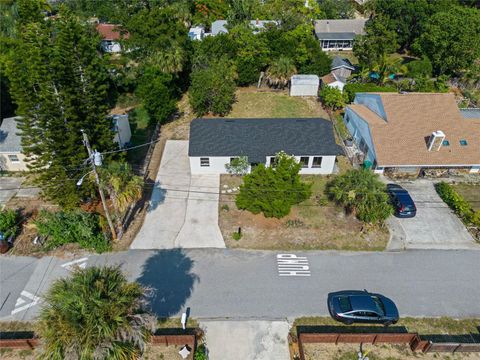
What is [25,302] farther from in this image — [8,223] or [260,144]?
[260,144]

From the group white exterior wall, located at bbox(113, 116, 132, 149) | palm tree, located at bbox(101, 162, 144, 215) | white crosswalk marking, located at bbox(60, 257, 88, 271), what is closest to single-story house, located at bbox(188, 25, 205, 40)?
white exterior wall, located at bbox(113, 116, 132, 149)

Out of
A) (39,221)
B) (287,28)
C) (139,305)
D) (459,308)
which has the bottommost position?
(459,308)

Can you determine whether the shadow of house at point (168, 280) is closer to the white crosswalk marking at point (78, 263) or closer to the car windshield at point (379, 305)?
the white crosswalk marking at point (78, 263)

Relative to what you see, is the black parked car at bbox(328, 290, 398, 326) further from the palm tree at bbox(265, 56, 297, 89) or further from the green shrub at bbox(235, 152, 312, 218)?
the palm tree at bbox(265, 56, 297, 89)

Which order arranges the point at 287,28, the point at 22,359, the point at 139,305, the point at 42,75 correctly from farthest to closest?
the point at 287,28 < the point at 42,75 < the point at 22,359 < the point at 139,305

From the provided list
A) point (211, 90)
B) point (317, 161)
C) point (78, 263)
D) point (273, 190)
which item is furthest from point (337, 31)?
point (78, 263)

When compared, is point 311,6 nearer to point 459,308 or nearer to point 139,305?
point 459,308

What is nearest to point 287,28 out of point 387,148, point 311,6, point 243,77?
point 243,77

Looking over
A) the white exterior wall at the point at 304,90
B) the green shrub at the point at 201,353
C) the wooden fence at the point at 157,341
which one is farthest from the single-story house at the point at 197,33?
the green shrub at the point at 201,353
